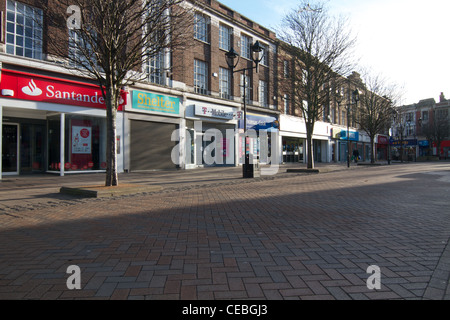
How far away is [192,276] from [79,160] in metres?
14.2

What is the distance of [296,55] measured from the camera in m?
18.9

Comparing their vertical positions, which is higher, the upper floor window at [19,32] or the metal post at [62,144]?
the upper floor window at [19,32]

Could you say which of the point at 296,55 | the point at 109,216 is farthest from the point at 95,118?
the point at 296,55

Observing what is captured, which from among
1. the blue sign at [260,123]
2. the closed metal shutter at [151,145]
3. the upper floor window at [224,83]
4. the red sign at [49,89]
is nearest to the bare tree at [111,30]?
the red sign at [49,89]

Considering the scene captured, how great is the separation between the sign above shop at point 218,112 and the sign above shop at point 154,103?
6.57 feet

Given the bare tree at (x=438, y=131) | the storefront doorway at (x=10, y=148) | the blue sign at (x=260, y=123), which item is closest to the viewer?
the storefront doorway at (x=10, y=148)

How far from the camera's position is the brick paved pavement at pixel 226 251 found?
2625mm

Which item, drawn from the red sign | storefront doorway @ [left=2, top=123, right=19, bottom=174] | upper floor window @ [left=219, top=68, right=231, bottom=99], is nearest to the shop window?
the red sign

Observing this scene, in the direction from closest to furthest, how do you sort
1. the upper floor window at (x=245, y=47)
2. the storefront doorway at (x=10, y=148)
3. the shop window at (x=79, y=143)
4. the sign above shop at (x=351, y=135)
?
the storefront doorway at (x=10, y=148) < the shop window at (x=79, y=143) < the upper floor window at (x=245, y=47) < the sign above shop at (x=351, y=135)

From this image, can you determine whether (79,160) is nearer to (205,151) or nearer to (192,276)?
(205,151)

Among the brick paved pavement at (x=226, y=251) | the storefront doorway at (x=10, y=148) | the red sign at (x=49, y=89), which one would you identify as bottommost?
the brick paved pavement at (x=226, y=251)

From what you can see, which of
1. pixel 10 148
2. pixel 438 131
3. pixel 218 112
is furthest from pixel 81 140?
pixel 438 131

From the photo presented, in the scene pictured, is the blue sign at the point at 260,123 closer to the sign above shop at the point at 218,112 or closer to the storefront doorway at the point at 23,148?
the sign above shop at the point at 218,112

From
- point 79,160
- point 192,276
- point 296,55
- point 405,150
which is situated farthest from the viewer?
point 405,150
